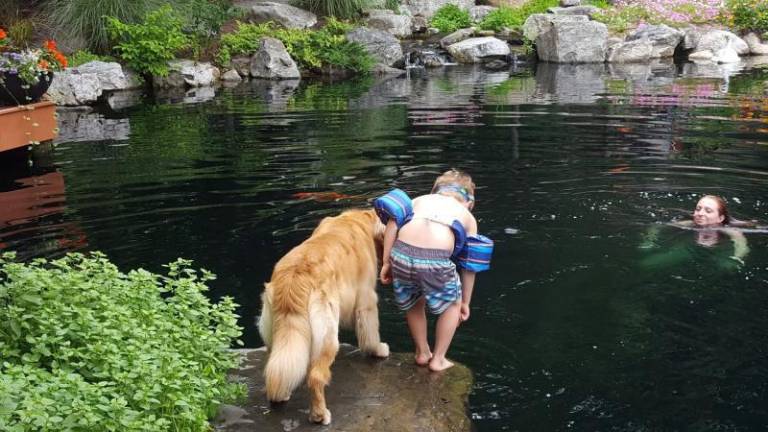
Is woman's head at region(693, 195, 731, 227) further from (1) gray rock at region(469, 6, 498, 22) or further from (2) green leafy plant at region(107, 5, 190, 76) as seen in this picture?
(1) gray rock at region(469, 6, 498, 22)

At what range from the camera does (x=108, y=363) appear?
3805 mm

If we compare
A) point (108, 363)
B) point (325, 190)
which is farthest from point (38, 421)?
point (325, 190)

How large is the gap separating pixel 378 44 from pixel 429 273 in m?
22.2

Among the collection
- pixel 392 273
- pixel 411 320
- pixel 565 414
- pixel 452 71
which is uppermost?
pixel 452 71

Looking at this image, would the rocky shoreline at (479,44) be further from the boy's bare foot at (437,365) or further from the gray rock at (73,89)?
the boy's bare foot at (437,365)

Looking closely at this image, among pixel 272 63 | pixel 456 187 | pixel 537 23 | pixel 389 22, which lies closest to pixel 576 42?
pixel 537 23

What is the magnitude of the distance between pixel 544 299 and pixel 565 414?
183 centimetres

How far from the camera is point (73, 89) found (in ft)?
62.4

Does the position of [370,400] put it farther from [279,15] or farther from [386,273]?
[279,15]

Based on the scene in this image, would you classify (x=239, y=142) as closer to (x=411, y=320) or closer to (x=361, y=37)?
(x=411, y=320)

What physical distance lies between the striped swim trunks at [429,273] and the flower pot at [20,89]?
7.97 meters

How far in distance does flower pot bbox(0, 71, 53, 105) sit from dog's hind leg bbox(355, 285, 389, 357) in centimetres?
794

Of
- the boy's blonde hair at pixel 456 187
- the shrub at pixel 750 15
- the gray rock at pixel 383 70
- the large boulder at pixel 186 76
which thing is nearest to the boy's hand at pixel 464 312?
the boy's blonde hair at pixel 456 187

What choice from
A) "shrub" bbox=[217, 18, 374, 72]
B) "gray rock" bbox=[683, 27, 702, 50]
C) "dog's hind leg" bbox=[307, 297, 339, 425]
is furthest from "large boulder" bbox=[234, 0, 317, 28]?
"dog's hind leg" bbox=[307, 297, 339, 425]
